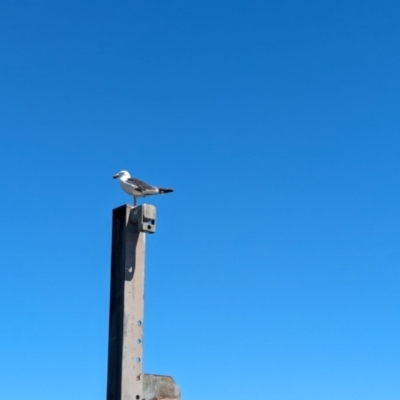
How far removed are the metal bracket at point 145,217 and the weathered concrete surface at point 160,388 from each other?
1576 mm

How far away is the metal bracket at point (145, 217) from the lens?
7.89 m

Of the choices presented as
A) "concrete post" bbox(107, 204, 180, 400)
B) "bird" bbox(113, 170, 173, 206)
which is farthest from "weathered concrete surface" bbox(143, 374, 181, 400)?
"bird" bbox(113, 170, 173, 206)

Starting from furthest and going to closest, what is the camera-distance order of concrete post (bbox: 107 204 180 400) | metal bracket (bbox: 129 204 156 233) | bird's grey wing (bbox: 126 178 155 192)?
bird's grey wing (bbox: 126 178 155 192), metal bracket (bbox: 129 204 156 233), concrete post (bbox: 107 204 180 400)

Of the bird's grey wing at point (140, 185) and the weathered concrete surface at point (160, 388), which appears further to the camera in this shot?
the bird's grey wing at point (140, 185)

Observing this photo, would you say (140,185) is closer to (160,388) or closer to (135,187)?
(135,187)

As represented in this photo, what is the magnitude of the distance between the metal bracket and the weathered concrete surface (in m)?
1.58

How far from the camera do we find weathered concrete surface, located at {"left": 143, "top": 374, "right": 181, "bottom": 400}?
7.51 metres

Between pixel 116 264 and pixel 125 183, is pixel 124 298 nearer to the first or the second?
pixel 116 264

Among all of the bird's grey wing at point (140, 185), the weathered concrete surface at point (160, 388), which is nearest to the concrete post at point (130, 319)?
the weathered concrete surface at point (160, 388)

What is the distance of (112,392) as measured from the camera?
749 cm

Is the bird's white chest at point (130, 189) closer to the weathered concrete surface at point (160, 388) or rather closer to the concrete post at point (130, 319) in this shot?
the concrete post at point (130, 319)

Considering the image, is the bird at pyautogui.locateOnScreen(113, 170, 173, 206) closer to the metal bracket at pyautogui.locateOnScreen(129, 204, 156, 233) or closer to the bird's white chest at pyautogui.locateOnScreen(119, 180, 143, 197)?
the bird's white chest at pyautogui.locateOnScreen(119, 180, 143, 197)

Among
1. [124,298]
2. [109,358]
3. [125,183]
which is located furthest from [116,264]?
[125,183]

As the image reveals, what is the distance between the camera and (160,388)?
7.57m
